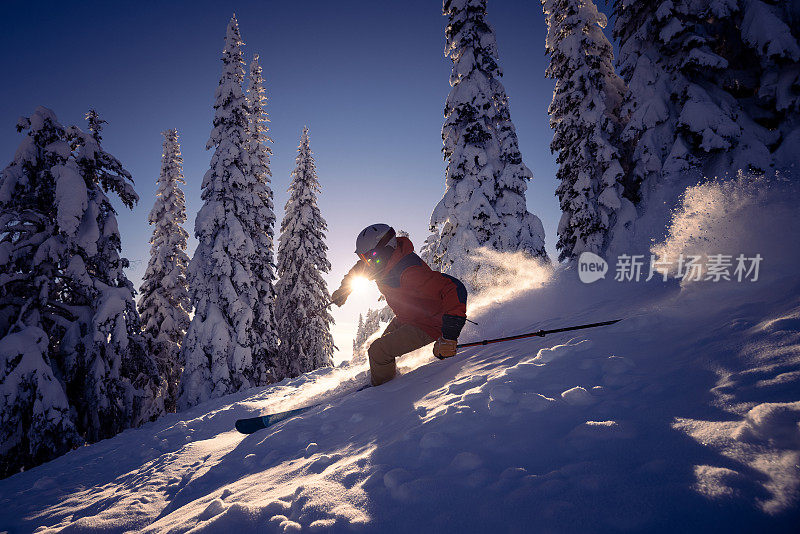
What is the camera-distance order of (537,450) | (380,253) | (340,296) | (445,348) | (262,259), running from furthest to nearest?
1. (262,259)
2. (340,296)
3. (380,253)
4. (445,348)
5. (537,450)

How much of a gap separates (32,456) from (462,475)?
10.1 m

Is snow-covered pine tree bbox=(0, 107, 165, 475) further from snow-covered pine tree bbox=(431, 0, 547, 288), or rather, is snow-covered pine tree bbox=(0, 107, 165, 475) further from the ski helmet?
snow-covered pine tree bbox=(431, 0, 547, 288)

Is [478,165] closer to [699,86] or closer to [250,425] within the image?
[699,86]

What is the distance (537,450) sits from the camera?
6.34 ft

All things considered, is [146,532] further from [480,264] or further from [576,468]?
[480,264]

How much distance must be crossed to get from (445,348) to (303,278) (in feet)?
57.9

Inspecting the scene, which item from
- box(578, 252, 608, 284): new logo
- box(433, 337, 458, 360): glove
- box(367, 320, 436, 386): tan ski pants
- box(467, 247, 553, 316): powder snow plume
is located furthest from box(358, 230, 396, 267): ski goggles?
box(467, 247, 553, 316): powder snow plume

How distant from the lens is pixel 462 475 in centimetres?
188

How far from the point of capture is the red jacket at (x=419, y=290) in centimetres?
440

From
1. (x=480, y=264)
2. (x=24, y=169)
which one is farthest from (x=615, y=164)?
(x=24, y=169)

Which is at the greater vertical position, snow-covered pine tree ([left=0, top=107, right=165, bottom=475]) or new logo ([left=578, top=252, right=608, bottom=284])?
snow-covered pine tree ([left=0, top=107, right=165, bottom=475])

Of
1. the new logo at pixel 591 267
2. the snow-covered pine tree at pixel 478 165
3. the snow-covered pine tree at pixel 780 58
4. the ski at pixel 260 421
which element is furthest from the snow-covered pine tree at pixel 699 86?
the ski at pixel 260 421

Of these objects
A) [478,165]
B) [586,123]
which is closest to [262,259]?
[478,165]

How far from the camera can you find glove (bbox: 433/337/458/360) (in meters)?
4.21
